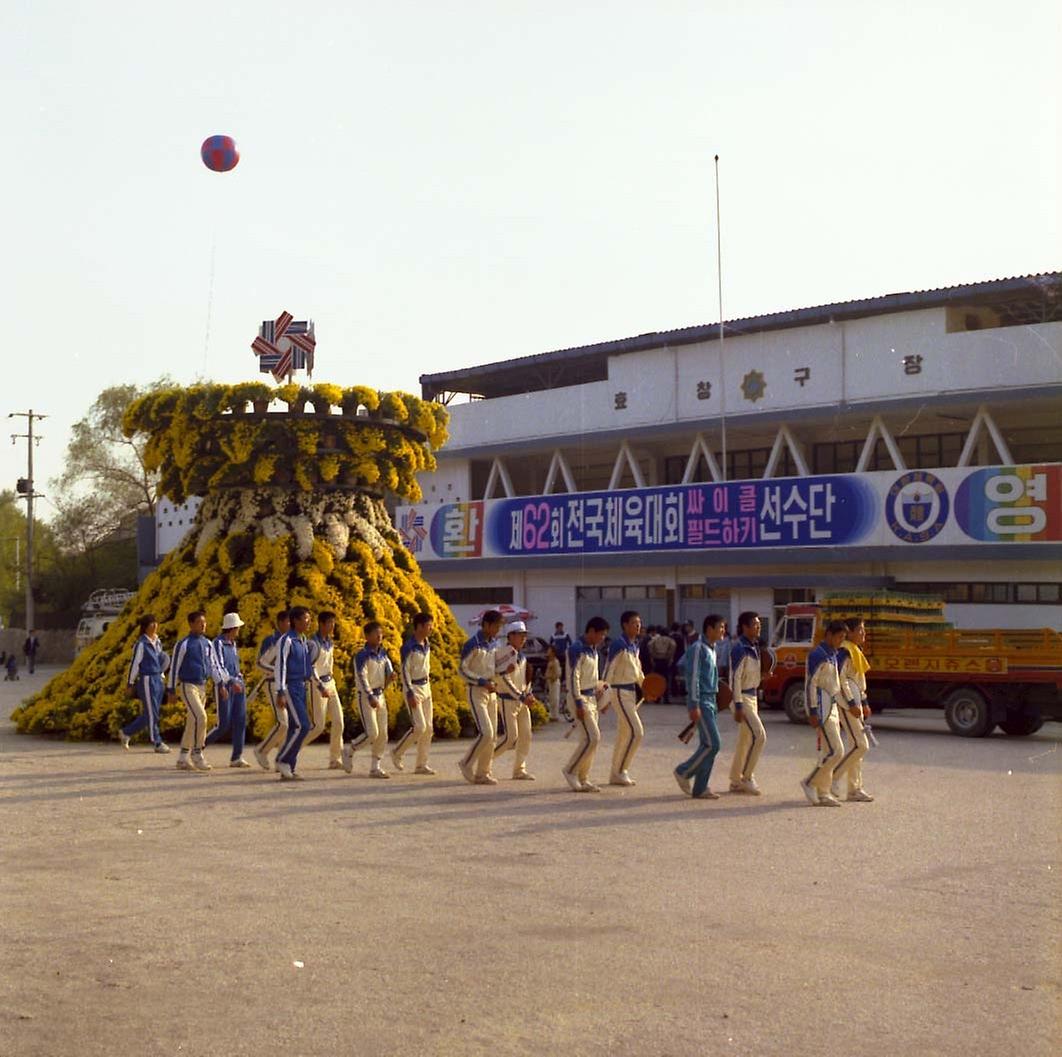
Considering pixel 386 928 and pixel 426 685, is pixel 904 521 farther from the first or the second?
pixel 386 928

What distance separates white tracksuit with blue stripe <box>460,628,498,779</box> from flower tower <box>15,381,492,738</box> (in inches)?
194

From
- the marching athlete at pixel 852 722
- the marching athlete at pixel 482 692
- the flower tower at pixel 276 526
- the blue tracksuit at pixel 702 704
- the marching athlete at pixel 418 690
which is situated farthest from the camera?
the flower tower at pixel 276 526

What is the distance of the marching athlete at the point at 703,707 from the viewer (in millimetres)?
14250

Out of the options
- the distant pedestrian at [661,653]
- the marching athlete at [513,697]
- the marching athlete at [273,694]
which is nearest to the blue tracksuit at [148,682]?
the marching athlete at [273,694]

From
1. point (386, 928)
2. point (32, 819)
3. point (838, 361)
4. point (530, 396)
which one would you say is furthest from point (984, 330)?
point (386, 928)

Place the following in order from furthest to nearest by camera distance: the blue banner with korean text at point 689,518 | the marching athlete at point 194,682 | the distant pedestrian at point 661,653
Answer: the blue banner with korean text at point 689,518
the distant pedestrian at point 661,653
the marching athlete at point 194,682

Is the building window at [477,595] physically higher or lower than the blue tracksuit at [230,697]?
higher

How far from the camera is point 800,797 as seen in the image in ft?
48.1

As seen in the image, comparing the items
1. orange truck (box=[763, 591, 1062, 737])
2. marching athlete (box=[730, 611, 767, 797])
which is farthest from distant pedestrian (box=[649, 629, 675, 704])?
marching athlete (box=[730, 611, 767, 797])

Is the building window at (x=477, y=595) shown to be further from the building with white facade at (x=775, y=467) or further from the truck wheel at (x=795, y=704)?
the truck wheel at (x=795, y=704)

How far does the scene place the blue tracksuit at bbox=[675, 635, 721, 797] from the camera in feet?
46.7

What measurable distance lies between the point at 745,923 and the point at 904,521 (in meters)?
26.0

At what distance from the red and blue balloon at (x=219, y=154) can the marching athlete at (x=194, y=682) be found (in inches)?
204

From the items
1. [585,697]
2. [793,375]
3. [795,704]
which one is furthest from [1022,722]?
[793,375]
